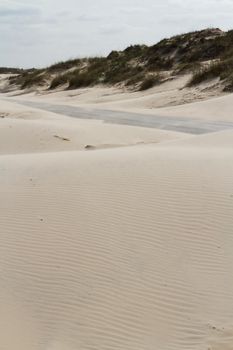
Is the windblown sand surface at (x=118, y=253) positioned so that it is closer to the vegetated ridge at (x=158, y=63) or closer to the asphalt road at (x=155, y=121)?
the asphalt road at (x=155, y=121)

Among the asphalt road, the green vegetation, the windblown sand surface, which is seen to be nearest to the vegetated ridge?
the green vegetation

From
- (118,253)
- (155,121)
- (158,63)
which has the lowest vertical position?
(155,121)

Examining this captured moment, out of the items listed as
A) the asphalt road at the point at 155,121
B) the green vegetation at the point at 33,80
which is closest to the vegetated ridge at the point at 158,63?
the green vegetation at the point at 33,80

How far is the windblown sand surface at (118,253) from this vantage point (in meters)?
4.54

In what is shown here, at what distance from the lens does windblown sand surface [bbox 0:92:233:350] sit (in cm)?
454

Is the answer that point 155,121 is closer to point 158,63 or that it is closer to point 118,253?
point 118,253

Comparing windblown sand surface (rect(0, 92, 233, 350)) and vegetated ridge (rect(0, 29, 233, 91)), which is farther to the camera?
vegetated ridge (rect(0, 29, 233, 91))

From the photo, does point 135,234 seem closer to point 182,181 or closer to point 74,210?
point 74,210

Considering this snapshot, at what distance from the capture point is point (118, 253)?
5766 millimetres

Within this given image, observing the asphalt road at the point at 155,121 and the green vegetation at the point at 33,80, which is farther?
the green vegetation at the point at 33,80

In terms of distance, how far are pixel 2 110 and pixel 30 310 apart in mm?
18431

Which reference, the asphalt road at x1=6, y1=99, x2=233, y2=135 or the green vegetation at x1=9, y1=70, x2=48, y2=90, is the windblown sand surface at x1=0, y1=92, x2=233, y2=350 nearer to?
the asphalt road at x1=6, y1=99, x2=233, y2=135

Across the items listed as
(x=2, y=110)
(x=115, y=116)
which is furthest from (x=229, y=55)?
(x=2, y=110)

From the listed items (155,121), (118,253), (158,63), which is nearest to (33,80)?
(158,63)
